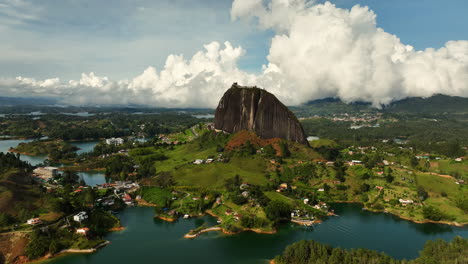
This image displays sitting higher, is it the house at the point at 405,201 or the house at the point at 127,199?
the house at the point at 405,201

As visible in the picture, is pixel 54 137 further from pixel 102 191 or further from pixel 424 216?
pixel 424 216

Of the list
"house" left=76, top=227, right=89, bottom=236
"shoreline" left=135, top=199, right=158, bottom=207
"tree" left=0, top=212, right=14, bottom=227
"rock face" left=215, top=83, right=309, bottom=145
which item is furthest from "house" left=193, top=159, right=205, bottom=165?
"tree" left=0, top=212, right=14, bottom=227

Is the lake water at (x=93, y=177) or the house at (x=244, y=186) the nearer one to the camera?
the house at (x=244, y=186)

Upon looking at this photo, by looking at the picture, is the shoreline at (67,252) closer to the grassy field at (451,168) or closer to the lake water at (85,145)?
the grassy field at (451,168)

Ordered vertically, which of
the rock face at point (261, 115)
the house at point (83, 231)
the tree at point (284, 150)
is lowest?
Result: the house at point (83, 231)

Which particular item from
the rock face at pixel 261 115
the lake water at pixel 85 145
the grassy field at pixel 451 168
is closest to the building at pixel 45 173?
the lake water at pixel 85 145

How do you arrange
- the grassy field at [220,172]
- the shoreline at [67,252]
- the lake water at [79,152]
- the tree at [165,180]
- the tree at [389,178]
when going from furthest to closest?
the lake water at [79,152] → the tree at [165,180] → the tree at [389,178] → the grassy field at [220,172] → the shoreline at [67,252]
